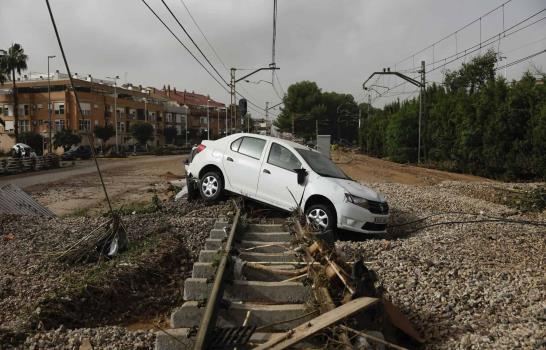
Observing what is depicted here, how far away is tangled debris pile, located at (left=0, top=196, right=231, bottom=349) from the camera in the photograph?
5407 millimetres

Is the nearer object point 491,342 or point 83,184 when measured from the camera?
point 491,342

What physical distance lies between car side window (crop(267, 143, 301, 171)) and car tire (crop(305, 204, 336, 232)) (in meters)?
1.05

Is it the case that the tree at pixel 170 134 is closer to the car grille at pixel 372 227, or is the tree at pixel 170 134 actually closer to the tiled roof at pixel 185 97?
the tiled roof at pixel 185 97

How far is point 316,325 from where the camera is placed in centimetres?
402

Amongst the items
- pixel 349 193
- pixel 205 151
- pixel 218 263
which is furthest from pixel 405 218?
pixel 218 263

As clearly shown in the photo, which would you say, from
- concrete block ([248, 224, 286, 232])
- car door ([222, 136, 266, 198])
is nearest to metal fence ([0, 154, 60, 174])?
car door ([222, 136, 266, 198])

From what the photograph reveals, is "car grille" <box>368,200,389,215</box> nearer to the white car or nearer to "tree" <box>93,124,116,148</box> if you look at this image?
the white car

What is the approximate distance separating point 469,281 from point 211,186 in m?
6.74

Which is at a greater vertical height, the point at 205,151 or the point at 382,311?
the point at 205,151

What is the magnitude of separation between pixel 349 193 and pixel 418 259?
270cm

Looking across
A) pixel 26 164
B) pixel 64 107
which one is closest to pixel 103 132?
pixel 64 107

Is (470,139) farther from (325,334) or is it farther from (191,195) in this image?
(325,334)

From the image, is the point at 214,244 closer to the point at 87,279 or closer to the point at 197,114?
the point at 87,279

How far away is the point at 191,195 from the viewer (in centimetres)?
1270
